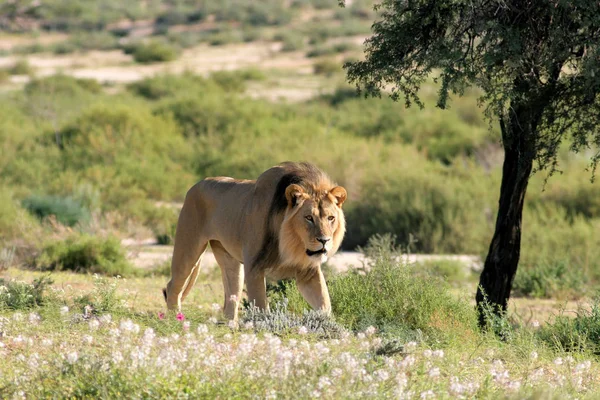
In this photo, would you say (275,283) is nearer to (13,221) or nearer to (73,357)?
(73,357)

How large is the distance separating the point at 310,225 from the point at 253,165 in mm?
16159

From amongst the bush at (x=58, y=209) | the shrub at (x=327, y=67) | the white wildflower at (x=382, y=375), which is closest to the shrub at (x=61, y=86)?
the shrub at (x=327, y=67)

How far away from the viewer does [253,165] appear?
80.4 ft

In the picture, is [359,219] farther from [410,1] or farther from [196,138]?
[410,1]

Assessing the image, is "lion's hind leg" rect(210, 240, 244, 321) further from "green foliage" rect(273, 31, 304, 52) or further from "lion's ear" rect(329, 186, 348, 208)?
"green foliage" rect(273, 31, 304, 52)

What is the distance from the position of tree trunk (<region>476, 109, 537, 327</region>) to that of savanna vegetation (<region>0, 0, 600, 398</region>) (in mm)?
442

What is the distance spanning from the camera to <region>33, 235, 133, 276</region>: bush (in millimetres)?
15211

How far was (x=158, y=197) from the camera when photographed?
2327 cm

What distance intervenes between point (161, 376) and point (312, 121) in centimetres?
2468

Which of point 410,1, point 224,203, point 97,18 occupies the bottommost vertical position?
point 97,18

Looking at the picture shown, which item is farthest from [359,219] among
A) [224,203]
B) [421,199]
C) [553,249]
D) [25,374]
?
[25,374]

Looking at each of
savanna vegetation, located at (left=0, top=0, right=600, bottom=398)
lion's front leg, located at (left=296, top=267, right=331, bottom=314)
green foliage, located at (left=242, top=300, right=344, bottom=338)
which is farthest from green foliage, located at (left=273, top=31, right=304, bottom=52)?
green foliage, located at (left=242, top=300, right=344, bottom=338)

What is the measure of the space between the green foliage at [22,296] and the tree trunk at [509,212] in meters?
4.16

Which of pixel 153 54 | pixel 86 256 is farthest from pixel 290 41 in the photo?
pixel 86 256
